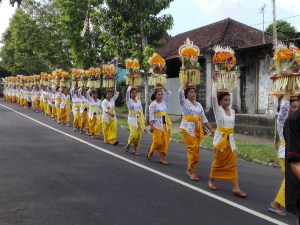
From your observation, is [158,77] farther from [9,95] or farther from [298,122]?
[9,95]

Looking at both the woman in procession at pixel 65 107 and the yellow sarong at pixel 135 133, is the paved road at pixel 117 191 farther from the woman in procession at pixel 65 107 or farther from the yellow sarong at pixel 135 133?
the woman in procession at pixel 65 107

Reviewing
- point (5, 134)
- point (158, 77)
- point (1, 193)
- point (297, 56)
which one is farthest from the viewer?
point (5, 134)

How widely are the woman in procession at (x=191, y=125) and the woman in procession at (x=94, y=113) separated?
20.5 feet

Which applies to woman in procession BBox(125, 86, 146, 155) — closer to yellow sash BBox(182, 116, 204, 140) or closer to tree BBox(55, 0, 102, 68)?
yellow sash BBox(182, 116, 204, 140)

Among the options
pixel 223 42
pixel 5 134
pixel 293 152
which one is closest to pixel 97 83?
pixel 5 134

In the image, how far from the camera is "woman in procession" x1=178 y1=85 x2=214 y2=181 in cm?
780

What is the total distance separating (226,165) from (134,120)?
4.46 m

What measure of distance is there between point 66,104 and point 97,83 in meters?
4.42

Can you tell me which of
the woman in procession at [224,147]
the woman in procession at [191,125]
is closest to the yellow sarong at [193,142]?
the woman in procession at [191,125]

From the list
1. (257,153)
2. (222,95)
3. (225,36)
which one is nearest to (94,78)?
(257,153)

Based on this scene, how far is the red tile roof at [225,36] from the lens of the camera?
1944 centimetres

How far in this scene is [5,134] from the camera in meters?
14.0

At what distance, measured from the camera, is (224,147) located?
6727 mm

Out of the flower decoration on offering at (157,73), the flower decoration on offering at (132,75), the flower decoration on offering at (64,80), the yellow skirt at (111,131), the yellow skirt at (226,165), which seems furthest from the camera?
the flower decoration on offering at (64,80)
